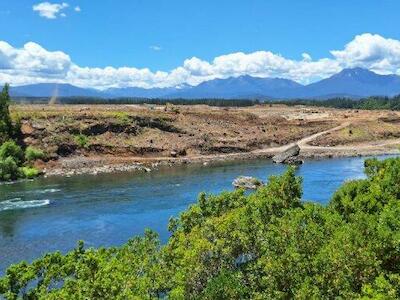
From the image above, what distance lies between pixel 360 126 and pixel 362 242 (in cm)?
12862

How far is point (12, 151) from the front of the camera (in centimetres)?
10531

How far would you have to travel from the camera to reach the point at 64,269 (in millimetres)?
29578

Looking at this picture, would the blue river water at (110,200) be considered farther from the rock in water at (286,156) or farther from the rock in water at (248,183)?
the rock in water at (286,156)

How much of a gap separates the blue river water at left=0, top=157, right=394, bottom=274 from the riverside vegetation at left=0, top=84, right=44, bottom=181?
3925 mm

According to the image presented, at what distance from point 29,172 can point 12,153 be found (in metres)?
6.10

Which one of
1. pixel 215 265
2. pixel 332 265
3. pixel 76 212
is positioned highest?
pixel 332 265

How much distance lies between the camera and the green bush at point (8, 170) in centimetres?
9688

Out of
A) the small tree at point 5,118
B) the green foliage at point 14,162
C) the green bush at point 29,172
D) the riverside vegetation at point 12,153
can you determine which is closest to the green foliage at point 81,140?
the riverside vegetation at point 12,153

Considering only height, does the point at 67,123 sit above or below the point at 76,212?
above

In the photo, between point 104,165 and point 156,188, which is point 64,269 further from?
point 104,165

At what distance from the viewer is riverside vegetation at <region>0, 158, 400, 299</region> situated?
2533 cm

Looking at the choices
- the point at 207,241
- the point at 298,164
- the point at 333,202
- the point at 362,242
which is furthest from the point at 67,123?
the point at 362,242

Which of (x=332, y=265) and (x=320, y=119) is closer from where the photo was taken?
(x=332, y=265)

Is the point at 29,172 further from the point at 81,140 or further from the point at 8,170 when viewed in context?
the point at 81,140
